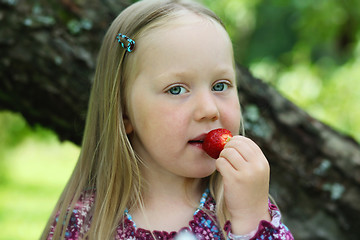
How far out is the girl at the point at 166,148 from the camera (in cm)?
171

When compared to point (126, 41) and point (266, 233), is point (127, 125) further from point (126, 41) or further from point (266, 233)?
point (266, 233)

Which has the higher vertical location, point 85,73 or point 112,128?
point 85,73

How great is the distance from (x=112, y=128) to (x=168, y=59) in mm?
402

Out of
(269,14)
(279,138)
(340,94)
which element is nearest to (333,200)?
(279,138)

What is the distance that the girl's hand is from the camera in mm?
1686

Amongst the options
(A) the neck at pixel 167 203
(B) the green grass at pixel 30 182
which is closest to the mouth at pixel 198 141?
(A) the neck at pixel 167 203

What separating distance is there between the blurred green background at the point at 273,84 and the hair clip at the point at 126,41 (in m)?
0.60

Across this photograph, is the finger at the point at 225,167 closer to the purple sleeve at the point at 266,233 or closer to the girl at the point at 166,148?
the girl at the point at 166,148

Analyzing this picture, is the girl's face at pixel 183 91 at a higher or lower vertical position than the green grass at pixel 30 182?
lower

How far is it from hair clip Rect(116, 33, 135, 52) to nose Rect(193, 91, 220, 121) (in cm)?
33

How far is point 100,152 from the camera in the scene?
6.66 feet

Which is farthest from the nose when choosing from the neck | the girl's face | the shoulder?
the shoulder

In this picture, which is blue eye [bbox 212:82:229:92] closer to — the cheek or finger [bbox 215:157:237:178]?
the cheek

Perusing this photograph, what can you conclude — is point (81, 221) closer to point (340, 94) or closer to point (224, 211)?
point (224, 211)
